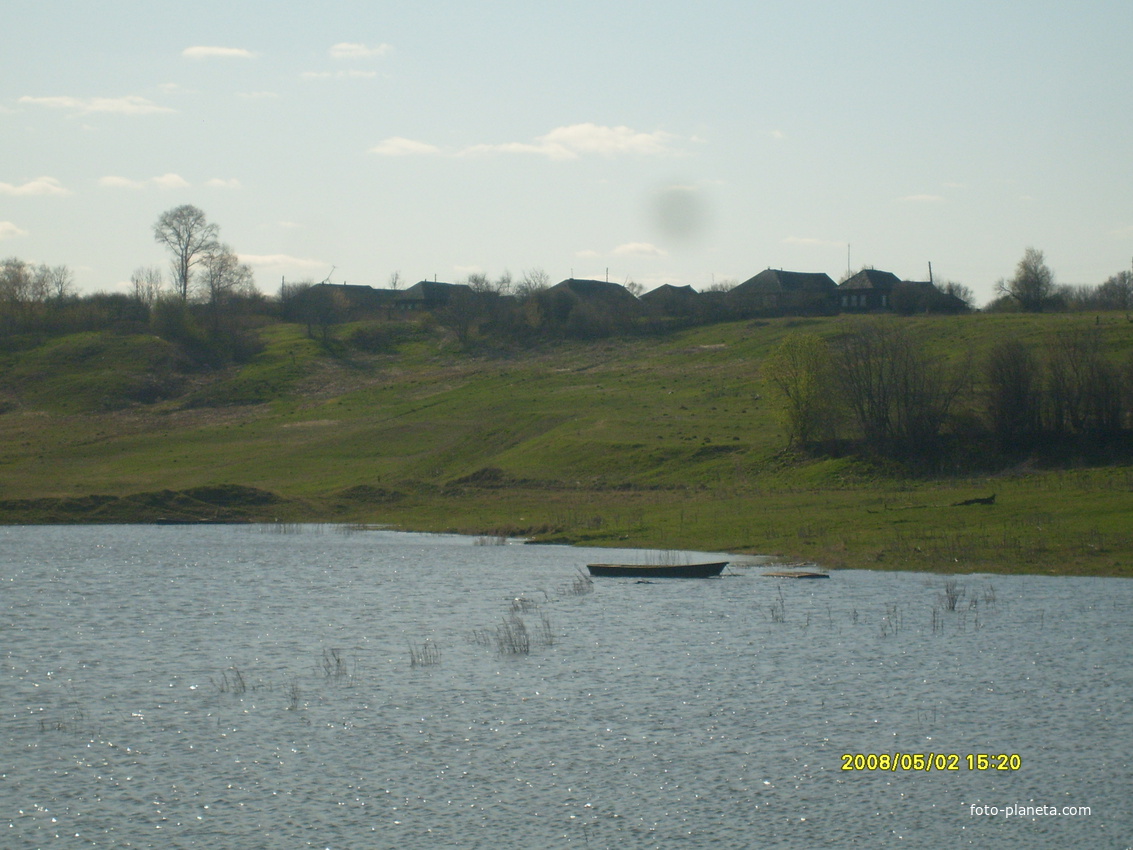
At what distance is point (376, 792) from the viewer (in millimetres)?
18031

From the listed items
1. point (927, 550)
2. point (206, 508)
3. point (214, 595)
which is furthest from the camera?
point (206, 508)

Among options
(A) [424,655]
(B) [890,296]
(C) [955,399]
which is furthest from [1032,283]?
(A) [424,655]

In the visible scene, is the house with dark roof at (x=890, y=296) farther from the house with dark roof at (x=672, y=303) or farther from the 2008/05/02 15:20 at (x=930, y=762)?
the 2008/05/02 15:20 at (x=930, y=762)

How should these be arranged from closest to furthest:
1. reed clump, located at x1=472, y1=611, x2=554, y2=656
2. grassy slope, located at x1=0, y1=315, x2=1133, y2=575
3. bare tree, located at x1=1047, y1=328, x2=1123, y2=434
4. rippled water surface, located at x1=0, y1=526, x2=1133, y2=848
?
1. rippled water surface, located at x1=0, y1=526, x2=1133, y2=848
2. reed clump, located at x1=472, y1=611, x2=554, y2=656
3. grassy slope, located at x1=0, y1=315, x2=1133, y2=575
4. bare tree, located at x1=1047, y1=328, x2=1123, y2=434

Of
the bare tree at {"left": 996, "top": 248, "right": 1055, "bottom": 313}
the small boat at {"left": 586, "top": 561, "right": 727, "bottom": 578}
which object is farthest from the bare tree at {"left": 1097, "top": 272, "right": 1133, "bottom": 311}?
the small boat at {"left": 586, "top": 561, "right": 727, "bottom": 578}

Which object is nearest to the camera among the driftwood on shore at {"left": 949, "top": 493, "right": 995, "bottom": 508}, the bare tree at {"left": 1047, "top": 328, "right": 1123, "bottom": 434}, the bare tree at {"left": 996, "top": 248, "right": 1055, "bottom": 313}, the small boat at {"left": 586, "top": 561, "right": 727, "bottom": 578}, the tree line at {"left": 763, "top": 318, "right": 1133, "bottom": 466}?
the small boat at {"left": 586, "top": 561, "right": 727, "bottom": 578}

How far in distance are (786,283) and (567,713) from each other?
143303 mm

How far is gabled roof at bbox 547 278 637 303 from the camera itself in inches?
5832

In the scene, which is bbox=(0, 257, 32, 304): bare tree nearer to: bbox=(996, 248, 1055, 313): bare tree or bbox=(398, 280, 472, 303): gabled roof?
bbox=(398, 280, 472, 303): gabled roof

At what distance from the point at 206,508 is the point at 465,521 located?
16229mm

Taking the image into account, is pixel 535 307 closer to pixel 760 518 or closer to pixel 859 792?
pixel 760 518

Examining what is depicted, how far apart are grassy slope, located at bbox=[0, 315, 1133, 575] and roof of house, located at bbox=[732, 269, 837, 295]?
2653cm

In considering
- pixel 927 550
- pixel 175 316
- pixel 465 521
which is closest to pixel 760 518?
pixel 927 550

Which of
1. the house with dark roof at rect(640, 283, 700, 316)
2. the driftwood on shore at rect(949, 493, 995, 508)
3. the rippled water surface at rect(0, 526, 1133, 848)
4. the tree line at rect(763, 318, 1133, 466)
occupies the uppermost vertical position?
the house with dark roof at rect(640, 283, 700, 316)
